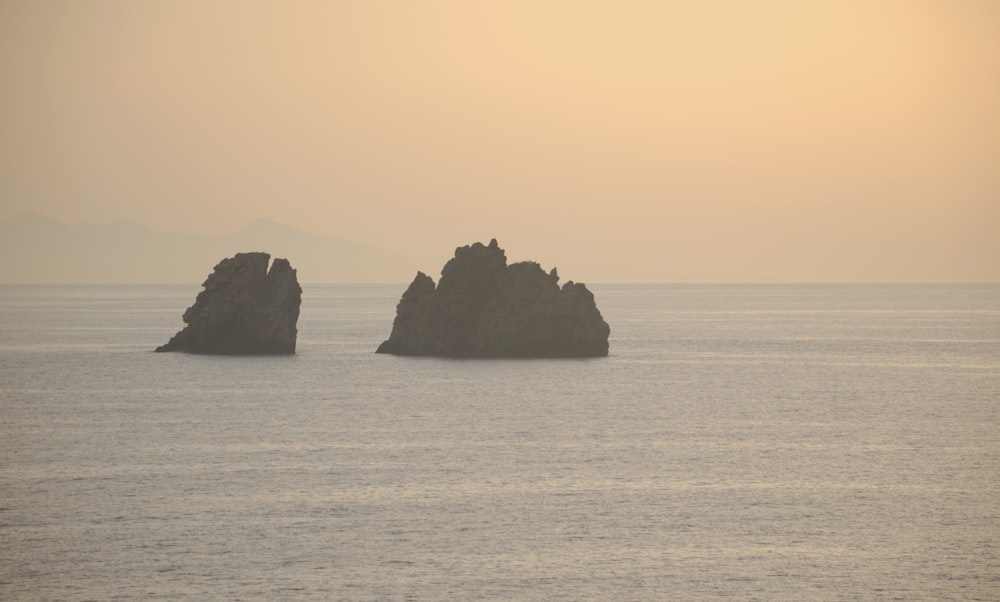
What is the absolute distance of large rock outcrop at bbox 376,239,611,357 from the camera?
12519cm

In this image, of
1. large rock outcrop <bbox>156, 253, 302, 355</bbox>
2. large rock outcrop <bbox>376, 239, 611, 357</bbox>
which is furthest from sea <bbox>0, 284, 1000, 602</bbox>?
large rock outcrop <bbox>156, 253, 302, 355</bbox>

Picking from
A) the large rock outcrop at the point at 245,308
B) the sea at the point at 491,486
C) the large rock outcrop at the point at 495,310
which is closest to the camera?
the sea at the point at 491,486

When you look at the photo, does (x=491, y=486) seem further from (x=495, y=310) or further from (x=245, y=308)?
(x=245, y=308)

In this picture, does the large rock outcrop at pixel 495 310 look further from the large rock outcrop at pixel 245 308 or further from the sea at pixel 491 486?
the large rock outcrop at pixel 245 308

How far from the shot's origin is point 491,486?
6281 centimetres

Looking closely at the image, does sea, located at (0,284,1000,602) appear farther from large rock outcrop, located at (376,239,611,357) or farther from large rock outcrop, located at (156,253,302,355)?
large rock outcrop, located at (156,253,302,355)

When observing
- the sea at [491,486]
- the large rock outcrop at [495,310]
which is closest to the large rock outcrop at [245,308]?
the sea at [491,486]

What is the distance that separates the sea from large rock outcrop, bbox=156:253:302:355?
814cm

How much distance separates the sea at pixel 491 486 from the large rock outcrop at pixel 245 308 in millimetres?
8144

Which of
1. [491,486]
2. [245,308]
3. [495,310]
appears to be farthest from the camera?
[495,310]

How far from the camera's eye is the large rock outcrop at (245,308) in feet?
406

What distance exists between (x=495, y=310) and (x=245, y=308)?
24879mm

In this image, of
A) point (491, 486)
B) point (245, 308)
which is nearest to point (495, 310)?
point (245, 308)

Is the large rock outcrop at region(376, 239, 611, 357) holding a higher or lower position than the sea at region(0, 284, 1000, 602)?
higher
